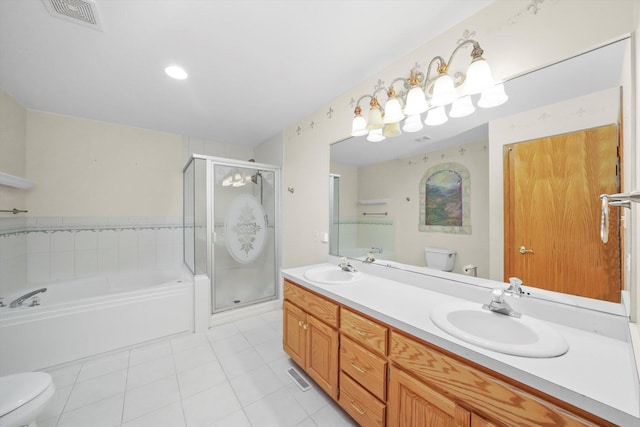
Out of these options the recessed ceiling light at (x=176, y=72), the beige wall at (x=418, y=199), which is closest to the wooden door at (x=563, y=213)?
the beige wall at (x=418, y=199)

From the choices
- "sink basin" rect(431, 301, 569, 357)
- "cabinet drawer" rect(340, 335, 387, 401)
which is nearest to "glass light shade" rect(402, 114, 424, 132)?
"sink basin" rect(431, 301, 569, 357)

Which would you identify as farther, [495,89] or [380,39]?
[380,39]

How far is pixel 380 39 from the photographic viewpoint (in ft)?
4.93

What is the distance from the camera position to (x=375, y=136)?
185 cm

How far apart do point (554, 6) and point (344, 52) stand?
3.49 ft

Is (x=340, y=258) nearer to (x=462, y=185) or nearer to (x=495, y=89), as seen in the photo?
(x=462, y=185)

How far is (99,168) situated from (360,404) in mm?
3521

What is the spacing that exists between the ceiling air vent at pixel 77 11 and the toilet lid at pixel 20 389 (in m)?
1.97

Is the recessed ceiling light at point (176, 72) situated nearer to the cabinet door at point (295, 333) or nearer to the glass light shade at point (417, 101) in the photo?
the glass light shade at point (417, 101)

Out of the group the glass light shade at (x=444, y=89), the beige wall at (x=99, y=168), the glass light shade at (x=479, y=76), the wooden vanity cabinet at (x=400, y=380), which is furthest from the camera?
the beige wall at (x=99, y=168)

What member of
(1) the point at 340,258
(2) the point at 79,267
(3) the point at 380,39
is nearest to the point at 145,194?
(2) the point at 79,267

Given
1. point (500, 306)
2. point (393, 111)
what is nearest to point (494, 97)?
point (393, 111)

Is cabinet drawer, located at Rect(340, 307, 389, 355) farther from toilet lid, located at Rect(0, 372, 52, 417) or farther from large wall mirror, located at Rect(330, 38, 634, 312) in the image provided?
toilet lid, located at Rect(0, 372, 52, 417)

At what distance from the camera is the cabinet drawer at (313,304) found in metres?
1.44
